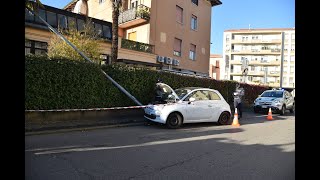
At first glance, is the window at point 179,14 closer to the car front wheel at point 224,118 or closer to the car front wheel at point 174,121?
the car front wheel at point 224,118

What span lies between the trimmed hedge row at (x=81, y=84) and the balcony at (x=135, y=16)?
432 inches

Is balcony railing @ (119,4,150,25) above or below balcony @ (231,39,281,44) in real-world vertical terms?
below

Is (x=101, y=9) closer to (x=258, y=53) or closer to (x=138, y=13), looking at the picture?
(x=138, y=13)

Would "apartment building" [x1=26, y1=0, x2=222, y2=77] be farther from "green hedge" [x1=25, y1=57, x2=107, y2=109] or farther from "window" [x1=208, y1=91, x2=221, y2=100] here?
"window" [x1=208, y1=91, x2=221, y2=100]

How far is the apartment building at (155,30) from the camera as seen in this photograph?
69.8 feet

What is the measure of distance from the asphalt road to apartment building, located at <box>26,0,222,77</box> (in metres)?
12.6

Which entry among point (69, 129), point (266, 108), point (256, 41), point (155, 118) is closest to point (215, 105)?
point (155, 118)

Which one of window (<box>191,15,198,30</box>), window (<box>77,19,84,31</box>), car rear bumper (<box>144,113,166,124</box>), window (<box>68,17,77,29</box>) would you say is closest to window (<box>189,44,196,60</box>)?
window (<box>191,15,198,30</box>)

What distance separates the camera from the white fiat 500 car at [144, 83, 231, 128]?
10.5 meters

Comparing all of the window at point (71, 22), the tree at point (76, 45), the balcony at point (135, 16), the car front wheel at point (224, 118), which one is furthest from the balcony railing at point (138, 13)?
the car front wheel at point (224, 118)

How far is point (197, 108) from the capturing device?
11.0m
